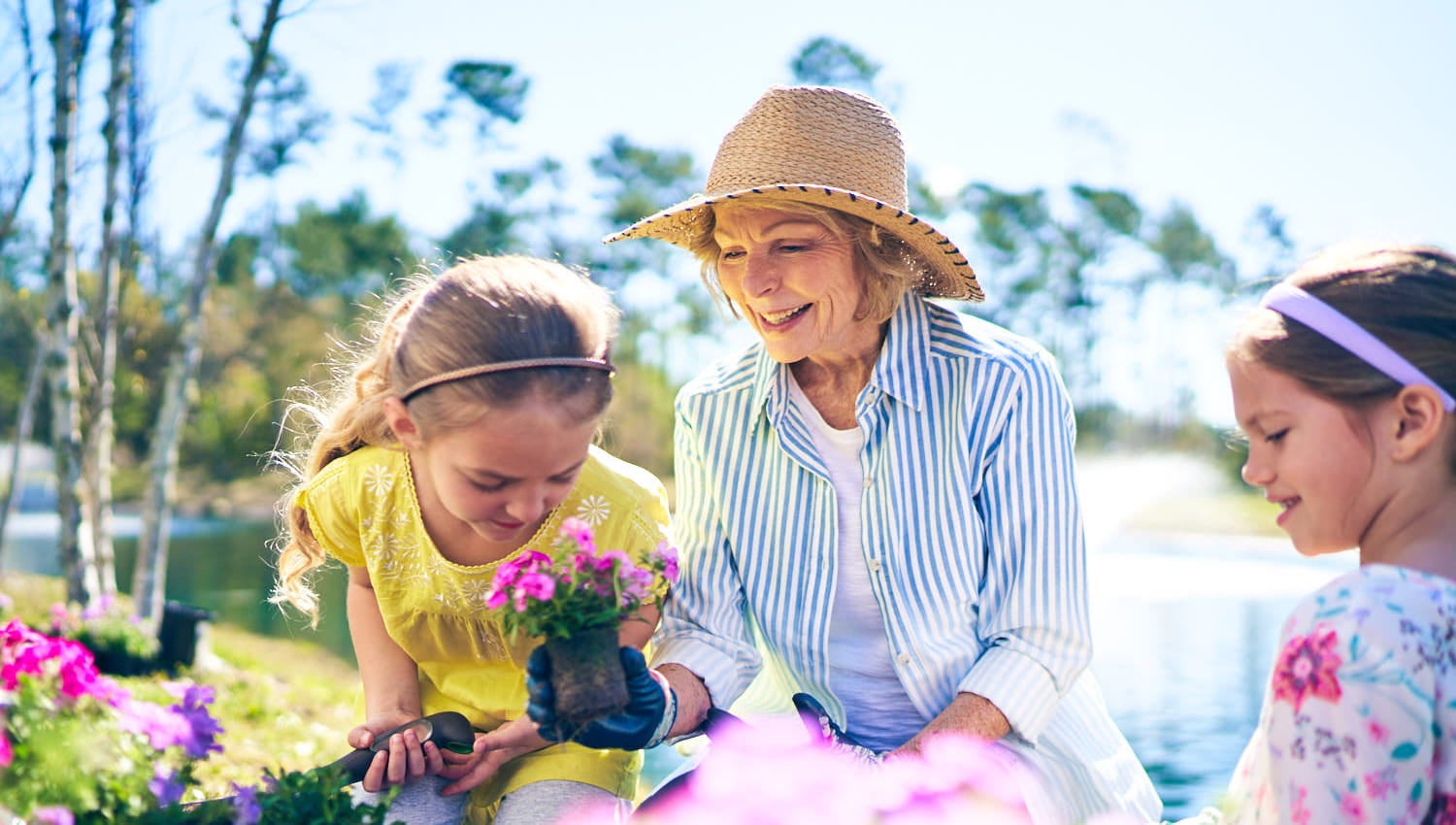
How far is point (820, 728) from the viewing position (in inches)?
86.7

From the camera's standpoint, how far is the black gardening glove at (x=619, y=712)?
5.35 ft

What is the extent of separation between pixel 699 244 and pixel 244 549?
16.4 m

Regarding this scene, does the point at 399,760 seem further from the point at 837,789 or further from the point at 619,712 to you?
the point at 837,789

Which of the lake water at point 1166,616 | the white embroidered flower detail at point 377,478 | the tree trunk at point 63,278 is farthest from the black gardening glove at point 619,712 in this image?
the tree trunk at point 63,278

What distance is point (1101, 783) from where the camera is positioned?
2.19 meters

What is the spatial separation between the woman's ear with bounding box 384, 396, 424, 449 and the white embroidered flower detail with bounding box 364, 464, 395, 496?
21 centimetres

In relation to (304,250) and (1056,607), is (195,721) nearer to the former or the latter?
(1056,607)

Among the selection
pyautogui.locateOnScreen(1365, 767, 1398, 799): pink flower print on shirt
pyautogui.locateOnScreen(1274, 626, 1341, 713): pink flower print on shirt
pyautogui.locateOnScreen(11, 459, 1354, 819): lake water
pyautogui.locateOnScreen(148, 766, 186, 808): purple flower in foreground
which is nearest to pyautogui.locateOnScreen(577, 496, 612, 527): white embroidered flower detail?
pyautogui.locateOnScreen(148, 766, 186, 808): purple flower in foreground

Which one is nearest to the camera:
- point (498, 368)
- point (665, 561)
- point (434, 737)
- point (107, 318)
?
point (665, 561)

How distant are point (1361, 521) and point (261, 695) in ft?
18.2

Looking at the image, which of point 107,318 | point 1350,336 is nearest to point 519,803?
point 1350,336

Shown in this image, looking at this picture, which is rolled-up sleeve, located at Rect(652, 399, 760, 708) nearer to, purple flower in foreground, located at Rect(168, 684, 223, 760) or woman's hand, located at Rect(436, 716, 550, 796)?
woman's hand, located at Rect(436, 716, 550, 796)

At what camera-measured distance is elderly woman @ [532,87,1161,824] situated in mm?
2205

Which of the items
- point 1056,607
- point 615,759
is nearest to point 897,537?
point 1056,607
